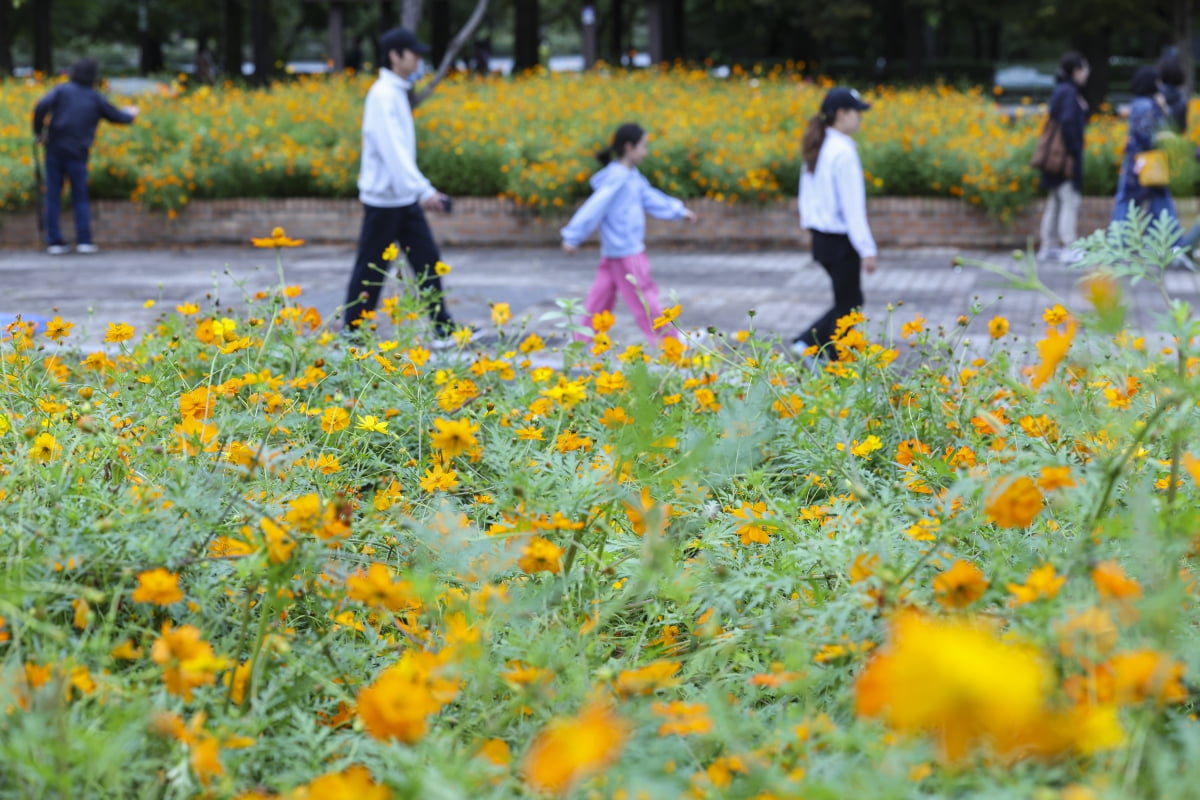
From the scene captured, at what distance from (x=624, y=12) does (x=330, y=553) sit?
162ft

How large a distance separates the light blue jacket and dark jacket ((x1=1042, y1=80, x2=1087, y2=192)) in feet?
17.3

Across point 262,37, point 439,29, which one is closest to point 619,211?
point 262,37

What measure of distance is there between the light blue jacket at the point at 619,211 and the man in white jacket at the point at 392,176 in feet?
2.67

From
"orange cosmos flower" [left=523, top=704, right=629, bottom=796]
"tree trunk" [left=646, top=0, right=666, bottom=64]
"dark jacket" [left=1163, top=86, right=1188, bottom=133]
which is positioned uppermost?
"tree trunk" [left=646, top=0, right=666, bottom=64]

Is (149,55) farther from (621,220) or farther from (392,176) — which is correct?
(621,220)

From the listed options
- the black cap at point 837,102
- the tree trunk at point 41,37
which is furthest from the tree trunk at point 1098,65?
the tree trunk at point 41,37

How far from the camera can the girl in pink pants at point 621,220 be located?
757 centimetres

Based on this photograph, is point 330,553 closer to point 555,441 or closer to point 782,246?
point 555,441

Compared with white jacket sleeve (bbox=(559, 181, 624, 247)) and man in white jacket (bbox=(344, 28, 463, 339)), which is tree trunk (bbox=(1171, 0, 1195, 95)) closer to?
white jacket sleeve (bbox=(559, 181, 624, 247))

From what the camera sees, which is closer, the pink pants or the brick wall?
the pink pants

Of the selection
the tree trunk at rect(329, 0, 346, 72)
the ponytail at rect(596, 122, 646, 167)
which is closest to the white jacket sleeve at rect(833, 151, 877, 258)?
the ponytail at rect(596, 122, 646, 167)

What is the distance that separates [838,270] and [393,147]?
2.57 metres

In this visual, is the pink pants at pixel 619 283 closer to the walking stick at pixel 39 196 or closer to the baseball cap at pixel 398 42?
the baseball cap at pixel 398 42

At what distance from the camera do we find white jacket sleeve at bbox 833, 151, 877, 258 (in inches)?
275
